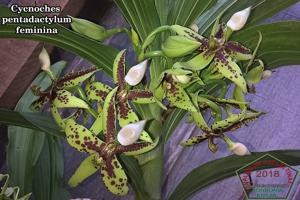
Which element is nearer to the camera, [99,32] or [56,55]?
[99,32]

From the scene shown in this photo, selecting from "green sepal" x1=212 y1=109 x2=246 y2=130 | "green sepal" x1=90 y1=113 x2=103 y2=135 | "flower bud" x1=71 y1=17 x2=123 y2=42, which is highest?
"flower bud" x1=71 y1=17 x2=123 y2=42

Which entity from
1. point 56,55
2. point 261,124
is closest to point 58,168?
point 56,55

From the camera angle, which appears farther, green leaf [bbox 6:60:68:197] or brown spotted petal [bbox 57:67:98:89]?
green leaf [bbox 6:60:68:197]

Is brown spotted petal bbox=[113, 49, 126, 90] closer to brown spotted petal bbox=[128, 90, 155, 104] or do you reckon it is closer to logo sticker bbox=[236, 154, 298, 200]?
brown spotted petal bbox=[128, 90, 155, 104]

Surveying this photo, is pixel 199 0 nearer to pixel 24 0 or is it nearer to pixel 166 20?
pixel 166 20

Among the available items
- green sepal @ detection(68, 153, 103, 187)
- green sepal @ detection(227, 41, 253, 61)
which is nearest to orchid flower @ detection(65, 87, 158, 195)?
green sepal @ detection(68, 153, 103, 187)

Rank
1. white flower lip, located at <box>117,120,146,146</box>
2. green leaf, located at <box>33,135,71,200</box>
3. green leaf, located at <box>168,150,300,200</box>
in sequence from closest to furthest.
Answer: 1. white flower lip, located at <box>117,120,146,146</box>
2. green leaf, located at <box>168,150,300,200</box>
3. green leaf, located at <box>33,135,71,200</box>
